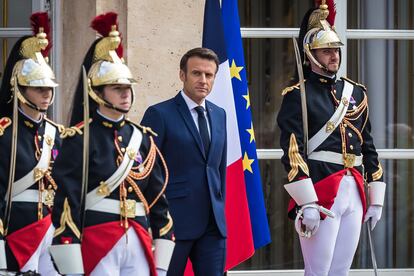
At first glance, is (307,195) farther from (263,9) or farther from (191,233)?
(263,9)

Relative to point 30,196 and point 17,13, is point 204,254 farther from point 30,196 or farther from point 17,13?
point 17,13

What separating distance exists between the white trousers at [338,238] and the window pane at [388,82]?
88.4 inches

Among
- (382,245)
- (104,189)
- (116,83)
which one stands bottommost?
(382,245)

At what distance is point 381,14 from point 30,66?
3596mm

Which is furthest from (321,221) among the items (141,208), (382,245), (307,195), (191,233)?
(382,245)

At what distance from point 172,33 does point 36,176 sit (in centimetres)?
207

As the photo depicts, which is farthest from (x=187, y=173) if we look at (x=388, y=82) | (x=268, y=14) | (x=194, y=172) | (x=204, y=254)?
(x=388, y=82)

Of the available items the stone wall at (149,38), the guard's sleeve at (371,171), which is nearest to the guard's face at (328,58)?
the guard's sleeve at (371,171)

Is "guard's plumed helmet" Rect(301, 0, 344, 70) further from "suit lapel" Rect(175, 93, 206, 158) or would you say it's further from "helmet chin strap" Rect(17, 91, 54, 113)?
"helmet chin strap" Rect(17, 91, 54, 113)

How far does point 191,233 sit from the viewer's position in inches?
355

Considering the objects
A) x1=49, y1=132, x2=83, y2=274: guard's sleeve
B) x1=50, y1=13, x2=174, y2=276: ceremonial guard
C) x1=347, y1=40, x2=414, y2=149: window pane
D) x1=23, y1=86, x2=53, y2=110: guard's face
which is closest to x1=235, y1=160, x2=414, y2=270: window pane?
x1=347, y1=40, x2=414, y2=149: window pane

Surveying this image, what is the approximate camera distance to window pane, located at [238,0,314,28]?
11359 millimetres

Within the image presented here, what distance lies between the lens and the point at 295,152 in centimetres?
920

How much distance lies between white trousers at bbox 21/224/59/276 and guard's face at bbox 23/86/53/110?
706 millimetres
